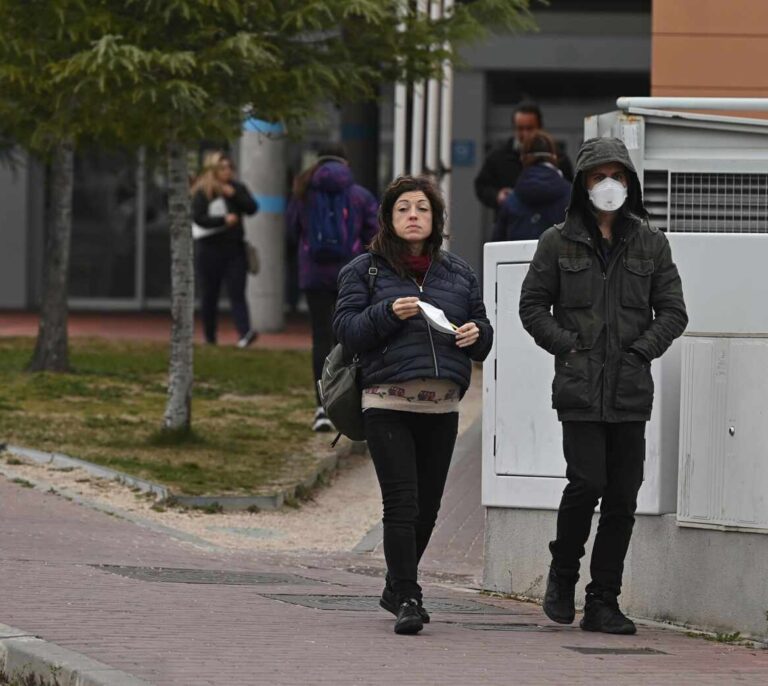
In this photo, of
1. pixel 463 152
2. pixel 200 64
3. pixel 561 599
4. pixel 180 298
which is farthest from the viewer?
pixel 463 152

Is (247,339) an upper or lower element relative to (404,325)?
lower

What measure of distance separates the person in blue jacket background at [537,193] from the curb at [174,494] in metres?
2.01

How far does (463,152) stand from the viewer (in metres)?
23.8

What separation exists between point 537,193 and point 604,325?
5.10 meters

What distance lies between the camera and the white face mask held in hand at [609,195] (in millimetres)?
6969

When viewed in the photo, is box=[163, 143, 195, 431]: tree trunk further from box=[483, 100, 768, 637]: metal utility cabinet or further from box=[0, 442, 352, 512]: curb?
box=[483, 100, 768, 637]: metal utility cabinet

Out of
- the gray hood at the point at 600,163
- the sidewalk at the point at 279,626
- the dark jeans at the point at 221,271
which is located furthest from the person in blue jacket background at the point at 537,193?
the dark jeans at the point at 221,271

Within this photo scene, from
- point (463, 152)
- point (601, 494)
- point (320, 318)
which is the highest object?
point (463, 152)

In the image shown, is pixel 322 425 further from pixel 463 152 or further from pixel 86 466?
pixel 463 152

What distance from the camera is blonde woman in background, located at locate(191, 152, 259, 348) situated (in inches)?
725

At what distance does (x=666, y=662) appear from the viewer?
21.2 ft

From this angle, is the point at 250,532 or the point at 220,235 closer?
the point at 250,532

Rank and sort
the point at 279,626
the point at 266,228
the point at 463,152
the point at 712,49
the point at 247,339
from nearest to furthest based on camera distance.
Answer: the point at 279,626
the point at 712,49
the point at 247,339
the point at 266,228
the point at 463,152

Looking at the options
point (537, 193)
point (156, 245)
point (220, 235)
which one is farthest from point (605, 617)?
point (156, 245)
